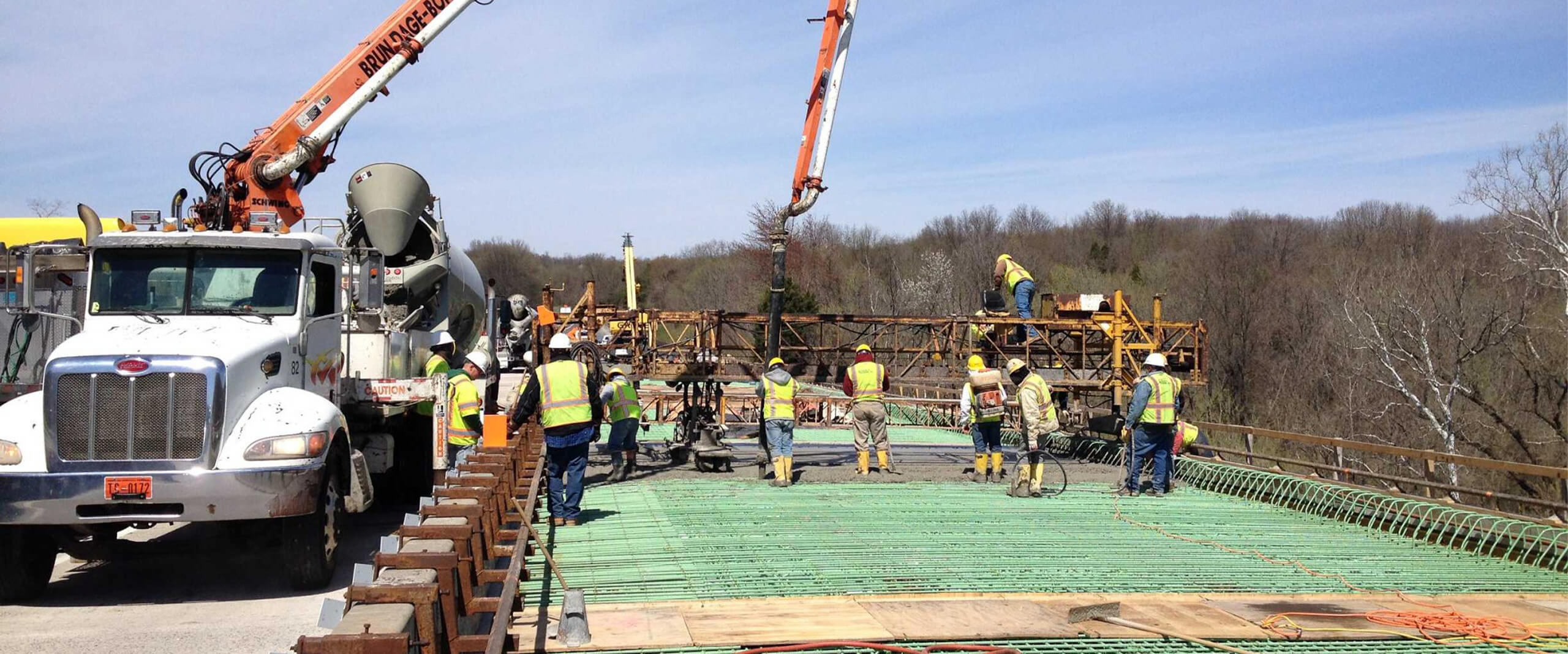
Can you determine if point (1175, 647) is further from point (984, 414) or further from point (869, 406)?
point (869, 406)

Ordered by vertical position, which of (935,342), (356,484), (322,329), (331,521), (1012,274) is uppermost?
(1012,274)

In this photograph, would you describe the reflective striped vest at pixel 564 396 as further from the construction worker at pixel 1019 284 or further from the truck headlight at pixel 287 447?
the construction worker at pixel 1019 284

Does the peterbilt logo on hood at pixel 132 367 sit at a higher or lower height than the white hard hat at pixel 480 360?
lower

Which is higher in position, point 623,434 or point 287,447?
point 287,447

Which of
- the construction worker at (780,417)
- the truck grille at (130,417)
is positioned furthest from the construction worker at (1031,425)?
the truck grille at (130,417)

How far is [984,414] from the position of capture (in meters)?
14.9

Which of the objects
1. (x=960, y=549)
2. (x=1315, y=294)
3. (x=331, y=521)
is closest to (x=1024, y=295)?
(x=960, y=549)

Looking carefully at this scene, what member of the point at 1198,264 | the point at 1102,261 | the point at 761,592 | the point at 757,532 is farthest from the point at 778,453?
the point at 1102,261

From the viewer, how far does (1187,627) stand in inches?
296

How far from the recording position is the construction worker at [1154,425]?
546 inches

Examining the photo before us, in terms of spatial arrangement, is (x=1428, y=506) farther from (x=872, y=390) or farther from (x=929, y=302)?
(x=929, y=302)

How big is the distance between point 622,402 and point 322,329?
4.30 m

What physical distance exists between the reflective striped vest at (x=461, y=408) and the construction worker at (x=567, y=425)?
1.78 m

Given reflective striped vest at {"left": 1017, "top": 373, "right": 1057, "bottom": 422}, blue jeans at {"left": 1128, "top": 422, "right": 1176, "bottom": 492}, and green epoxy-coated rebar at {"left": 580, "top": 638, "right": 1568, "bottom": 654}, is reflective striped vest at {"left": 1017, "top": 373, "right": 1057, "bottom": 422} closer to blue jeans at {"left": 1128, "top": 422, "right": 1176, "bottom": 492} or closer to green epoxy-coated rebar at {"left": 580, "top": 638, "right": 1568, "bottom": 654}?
blue jeans at {"left": 1128, "top": 422, "right": 1176, "bottom": 492}
